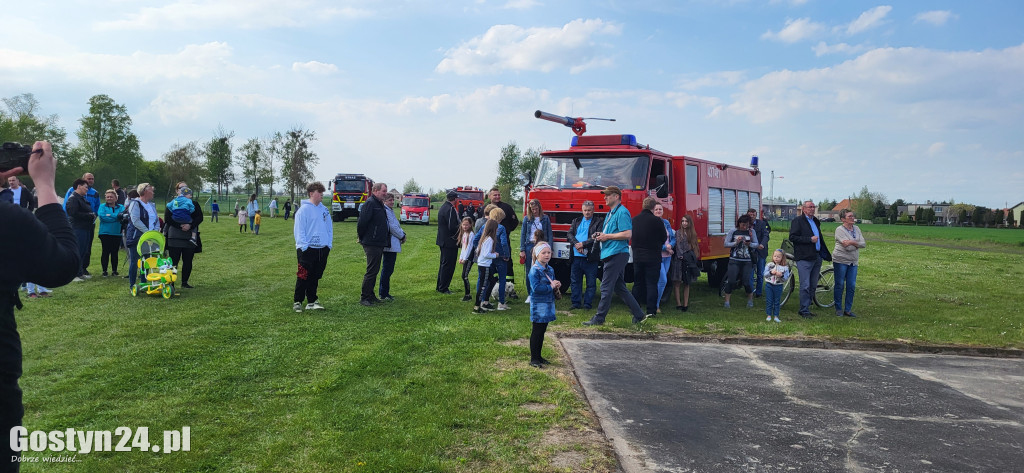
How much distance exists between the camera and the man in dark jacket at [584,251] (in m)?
10.2

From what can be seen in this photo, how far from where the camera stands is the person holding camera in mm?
2496

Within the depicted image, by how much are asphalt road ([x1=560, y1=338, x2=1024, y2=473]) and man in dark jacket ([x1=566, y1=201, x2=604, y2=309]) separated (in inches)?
88.3

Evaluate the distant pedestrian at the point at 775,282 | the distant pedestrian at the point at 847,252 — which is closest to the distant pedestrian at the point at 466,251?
the distant pedestrian at the point at 775,282

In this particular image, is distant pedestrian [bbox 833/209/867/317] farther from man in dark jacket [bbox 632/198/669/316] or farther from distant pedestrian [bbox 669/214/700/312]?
man in dark jacket [bbox 632/198/669/316]

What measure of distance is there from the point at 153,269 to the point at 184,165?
6328cm

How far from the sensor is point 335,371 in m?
6.24

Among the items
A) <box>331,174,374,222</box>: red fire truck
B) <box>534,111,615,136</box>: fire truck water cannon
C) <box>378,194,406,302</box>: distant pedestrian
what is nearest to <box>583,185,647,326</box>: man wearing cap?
<box>378,194,406,302</box>: distant pedestrian

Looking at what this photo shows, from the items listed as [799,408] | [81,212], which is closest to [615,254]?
[799,408]

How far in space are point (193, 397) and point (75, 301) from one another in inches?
230

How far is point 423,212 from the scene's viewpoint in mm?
41875

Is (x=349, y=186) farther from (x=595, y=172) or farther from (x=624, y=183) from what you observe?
(x=624, y=183)

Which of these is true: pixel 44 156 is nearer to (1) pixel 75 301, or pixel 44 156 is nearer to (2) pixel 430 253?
(1) pixel 75 301

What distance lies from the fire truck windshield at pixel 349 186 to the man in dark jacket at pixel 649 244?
33028mm

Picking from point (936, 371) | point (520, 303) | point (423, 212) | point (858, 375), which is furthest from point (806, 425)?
point (423, 212)
